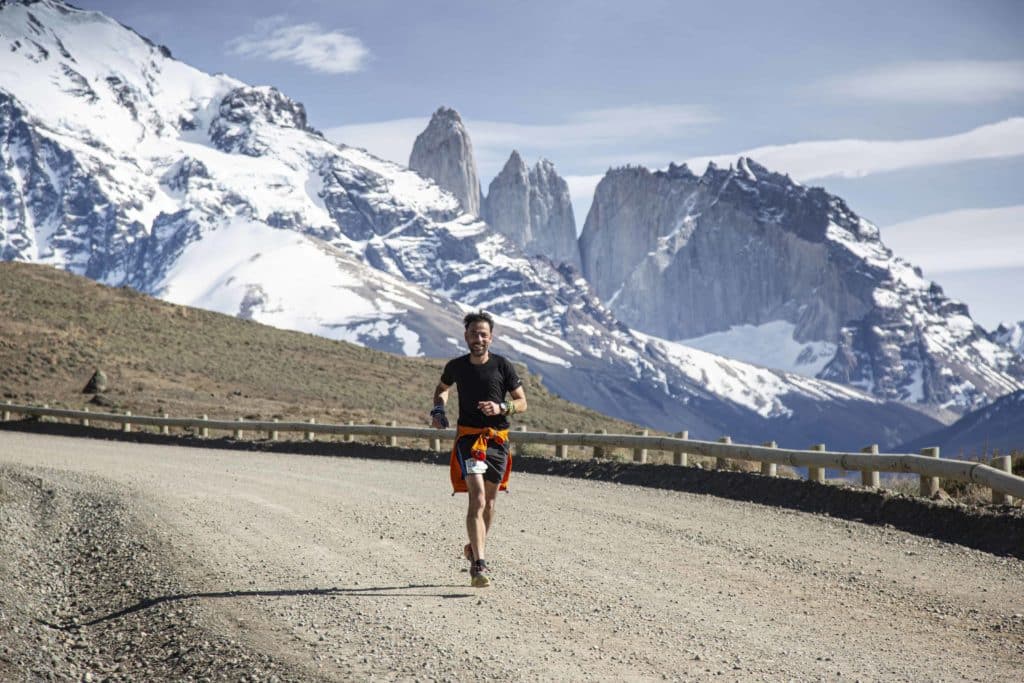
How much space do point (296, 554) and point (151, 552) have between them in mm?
1475

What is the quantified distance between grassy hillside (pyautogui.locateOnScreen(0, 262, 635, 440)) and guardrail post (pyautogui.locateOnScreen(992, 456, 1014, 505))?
45.9m

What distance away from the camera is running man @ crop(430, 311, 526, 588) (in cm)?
1070

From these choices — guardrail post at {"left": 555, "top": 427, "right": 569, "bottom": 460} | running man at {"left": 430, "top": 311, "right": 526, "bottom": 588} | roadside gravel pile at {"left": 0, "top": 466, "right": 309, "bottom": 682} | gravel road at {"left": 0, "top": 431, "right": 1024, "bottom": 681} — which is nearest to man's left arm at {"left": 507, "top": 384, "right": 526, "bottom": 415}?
running man at {"left": 430, "top": 311, "right": 526, "bottom": 588}

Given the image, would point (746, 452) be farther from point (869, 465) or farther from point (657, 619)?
point (657, 619)

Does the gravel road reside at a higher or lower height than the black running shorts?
lower

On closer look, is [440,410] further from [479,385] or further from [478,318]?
[478,318]

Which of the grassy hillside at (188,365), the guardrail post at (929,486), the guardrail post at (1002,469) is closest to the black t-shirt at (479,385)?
the guardrail post at (1002,469)

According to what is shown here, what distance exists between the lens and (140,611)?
33.1 ft

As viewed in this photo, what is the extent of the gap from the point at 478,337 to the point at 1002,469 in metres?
8.32

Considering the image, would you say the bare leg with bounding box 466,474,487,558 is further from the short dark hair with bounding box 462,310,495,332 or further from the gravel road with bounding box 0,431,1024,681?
the short dark hair with bounding box 462,310,495,332

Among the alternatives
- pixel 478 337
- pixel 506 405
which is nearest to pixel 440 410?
pixel 506 405

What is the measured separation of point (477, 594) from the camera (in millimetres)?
10359

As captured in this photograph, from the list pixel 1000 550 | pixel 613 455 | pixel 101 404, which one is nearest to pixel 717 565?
pixel 1000 550

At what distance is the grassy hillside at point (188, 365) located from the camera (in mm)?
69500
